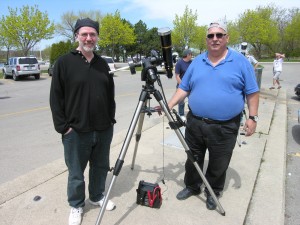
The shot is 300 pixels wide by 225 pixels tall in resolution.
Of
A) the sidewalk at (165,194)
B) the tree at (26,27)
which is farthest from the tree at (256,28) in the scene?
the sidewalk at (165,194)

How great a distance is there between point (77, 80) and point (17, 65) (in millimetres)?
19125

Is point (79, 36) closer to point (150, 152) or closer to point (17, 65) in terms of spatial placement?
point (150, 152)

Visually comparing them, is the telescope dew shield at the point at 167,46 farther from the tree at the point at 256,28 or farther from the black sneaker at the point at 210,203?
the tree at the point at 256,28

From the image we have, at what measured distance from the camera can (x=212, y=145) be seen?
278 centimetres

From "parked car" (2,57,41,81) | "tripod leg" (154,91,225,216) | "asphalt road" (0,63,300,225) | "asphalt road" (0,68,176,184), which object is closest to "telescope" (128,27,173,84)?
"tripod leg" (154,91,225,216)

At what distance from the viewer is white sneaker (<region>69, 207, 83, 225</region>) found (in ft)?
8.54

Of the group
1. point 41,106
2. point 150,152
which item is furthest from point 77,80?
point 41,106

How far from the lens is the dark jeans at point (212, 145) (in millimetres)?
2723

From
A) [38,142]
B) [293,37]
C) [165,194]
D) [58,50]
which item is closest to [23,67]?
[58,50]

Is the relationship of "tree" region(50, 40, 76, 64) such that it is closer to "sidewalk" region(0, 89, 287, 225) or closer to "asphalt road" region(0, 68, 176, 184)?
"asphalt road" region(0, 68, 176, 184)

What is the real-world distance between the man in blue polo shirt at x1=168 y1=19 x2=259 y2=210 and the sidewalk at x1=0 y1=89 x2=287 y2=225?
31 cm

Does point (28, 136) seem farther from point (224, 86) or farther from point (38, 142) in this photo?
point (224, 86)

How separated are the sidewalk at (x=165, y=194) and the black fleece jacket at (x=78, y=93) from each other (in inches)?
37.7

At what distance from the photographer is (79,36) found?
2334 millimetres
